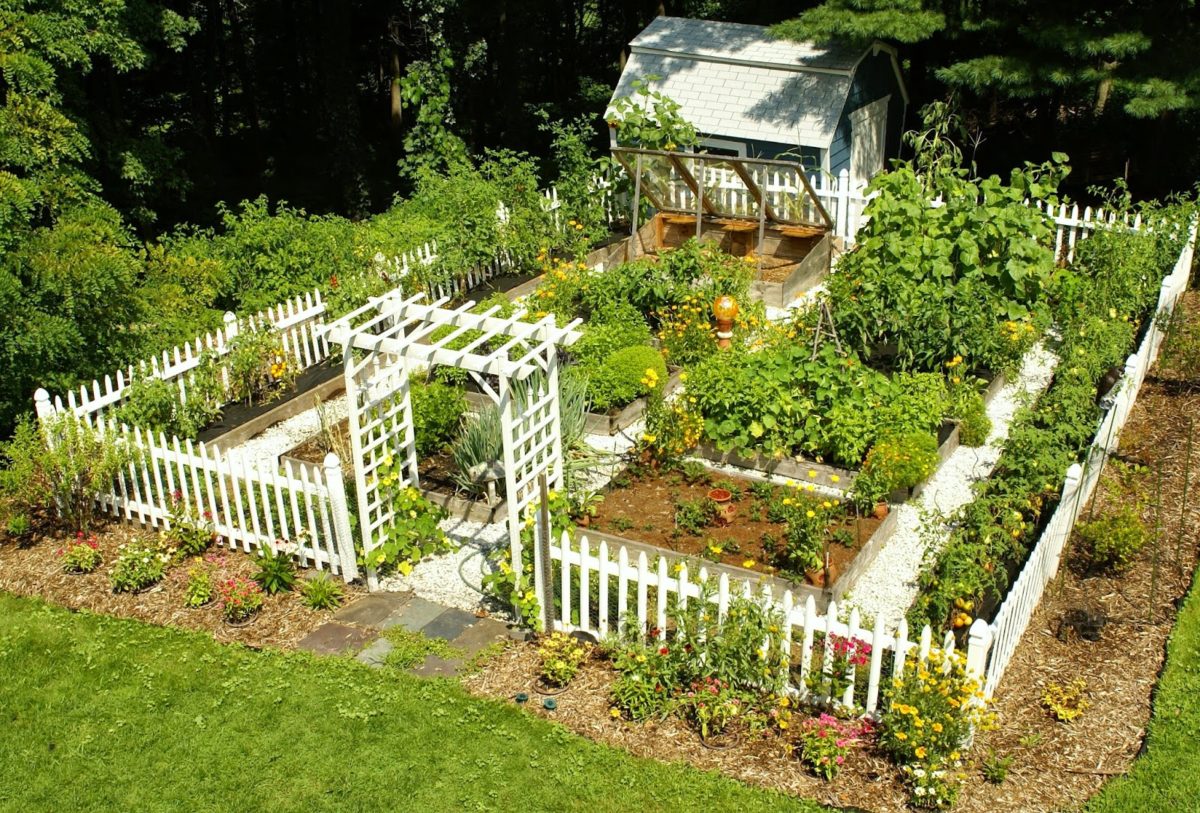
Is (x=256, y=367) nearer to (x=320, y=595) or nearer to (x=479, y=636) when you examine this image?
(x=320, y=595)

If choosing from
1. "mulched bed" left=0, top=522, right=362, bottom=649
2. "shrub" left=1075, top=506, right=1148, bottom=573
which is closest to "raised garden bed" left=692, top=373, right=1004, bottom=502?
"shrub" left=1075, top=506, right=1148, bottom=573

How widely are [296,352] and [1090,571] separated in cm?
807

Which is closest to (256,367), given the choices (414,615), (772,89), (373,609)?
(373,609)

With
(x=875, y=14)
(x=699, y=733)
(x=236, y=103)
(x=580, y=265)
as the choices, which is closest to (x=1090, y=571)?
(x=699, y=733)

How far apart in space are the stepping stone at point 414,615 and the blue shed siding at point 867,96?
10.7 meters

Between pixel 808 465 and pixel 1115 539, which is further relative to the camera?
pixel 808 465

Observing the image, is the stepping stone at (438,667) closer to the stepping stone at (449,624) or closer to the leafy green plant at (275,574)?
the stepping stone at (449,624)

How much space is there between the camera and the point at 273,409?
11555mm

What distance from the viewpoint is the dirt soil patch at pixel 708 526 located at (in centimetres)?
868

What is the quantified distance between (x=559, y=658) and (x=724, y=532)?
2067 millimetres

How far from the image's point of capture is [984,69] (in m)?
15.9

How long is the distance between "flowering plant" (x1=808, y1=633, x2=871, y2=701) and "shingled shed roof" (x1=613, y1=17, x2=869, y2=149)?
10844mm

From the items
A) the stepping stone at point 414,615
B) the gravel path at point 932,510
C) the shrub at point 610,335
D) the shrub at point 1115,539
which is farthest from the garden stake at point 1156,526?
the stepping stone at point 414,615

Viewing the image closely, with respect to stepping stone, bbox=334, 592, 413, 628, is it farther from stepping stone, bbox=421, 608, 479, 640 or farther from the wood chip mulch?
the wood chip mulch
